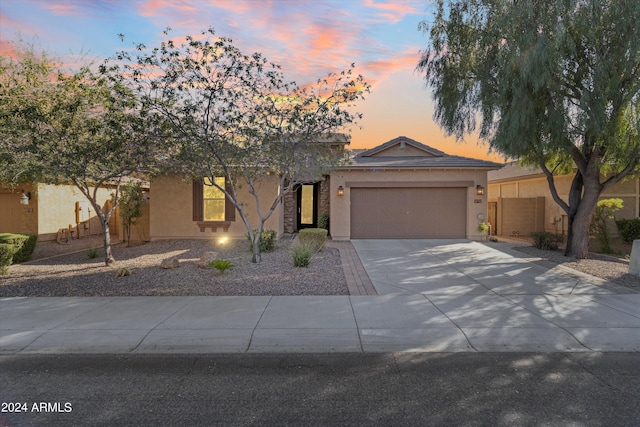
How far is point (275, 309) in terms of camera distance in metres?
6.75

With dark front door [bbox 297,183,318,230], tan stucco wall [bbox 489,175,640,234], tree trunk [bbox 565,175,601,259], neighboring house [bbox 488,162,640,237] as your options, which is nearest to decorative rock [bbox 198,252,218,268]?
dark front door [bbox 297,183,318,230]

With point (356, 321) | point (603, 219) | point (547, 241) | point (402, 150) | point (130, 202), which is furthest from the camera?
point (402, 150)

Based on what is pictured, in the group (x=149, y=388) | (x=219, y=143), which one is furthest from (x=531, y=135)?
(x=149, y=388)

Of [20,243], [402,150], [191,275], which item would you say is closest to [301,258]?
[191,275]

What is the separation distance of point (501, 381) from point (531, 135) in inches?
324

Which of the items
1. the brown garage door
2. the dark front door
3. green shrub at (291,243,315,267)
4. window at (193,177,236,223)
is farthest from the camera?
the dark front door

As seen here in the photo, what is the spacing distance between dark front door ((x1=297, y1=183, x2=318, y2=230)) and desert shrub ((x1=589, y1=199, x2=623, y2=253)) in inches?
457

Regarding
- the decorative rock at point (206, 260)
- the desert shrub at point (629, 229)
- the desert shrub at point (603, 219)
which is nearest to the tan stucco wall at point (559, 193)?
the desert shrub at point (629, 229)

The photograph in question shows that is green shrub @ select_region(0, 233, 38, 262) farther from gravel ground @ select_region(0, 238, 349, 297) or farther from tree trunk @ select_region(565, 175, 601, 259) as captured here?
tree trunk @ select_region(565, 175, 601, 259)

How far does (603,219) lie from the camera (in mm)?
14383

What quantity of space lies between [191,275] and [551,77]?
33.1 ft

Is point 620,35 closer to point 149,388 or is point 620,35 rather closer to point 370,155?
point 370,155

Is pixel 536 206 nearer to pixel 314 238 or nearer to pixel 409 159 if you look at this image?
pixel 409 159

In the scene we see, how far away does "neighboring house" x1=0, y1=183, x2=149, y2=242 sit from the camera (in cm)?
1647
